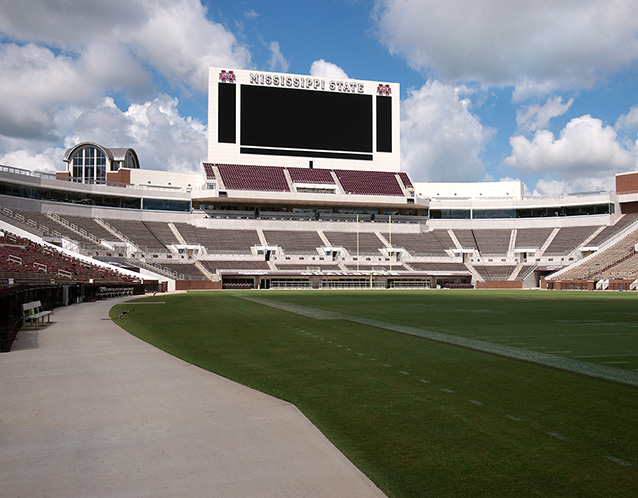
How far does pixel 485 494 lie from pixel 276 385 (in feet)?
14.4

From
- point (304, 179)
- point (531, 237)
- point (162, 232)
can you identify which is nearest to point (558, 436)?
point (162, 232)

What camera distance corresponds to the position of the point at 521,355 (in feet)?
35.8

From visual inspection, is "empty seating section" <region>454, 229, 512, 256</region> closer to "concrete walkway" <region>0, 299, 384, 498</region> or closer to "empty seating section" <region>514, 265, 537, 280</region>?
"empty seating section" <region>514, 265, 537, 280</region>

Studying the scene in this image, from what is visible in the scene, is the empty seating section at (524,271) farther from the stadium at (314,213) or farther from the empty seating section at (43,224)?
the empty seating section at (43,224)

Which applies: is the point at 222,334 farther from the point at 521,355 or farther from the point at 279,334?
the point at 521,355

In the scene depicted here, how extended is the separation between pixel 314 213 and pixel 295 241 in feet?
31.9

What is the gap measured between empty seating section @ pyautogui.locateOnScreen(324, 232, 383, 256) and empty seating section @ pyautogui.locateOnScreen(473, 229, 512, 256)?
52.1 feet

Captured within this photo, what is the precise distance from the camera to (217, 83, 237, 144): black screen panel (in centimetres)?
7762

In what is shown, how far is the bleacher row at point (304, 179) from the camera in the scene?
77688mm

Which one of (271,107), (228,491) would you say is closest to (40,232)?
(271,107)

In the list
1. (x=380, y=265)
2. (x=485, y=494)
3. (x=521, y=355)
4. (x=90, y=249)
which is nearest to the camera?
(x=485, y=494)

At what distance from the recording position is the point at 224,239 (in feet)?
236

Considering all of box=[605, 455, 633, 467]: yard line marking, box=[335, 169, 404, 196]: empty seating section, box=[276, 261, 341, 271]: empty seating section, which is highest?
box=[335, 169, 404, 196]: empty seating section

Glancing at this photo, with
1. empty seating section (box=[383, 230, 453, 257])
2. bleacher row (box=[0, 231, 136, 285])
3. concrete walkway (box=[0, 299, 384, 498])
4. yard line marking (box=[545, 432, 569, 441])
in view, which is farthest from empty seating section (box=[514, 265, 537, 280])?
yard line marking (box=[545, 432, 569, 441])
